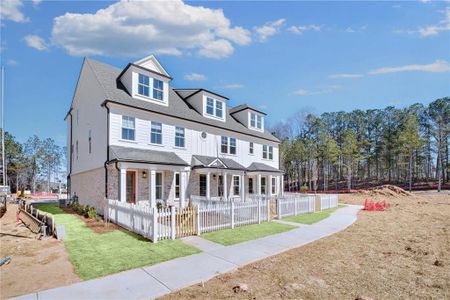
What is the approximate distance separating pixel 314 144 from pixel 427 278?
46.5 m

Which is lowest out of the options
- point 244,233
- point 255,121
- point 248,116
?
A: point 244,233

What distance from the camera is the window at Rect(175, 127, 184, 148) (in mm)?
17766

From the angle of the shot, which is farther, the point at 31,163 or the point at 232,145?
the point at 31,163

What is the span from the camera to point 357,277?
5.88m

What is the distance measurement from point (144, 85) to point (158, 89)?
3.50ft

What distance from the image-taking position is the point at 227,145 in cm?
2178


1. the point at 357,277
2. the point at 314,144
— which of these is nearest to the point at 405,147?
the point at 314,144

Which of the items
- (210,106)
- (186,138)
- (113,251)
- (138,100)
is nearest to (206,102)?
(210,106)

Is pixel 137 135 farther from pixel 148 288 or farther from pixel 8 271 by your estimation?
pixel 148 288

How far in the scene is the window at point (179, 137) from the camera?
17766 millimetres

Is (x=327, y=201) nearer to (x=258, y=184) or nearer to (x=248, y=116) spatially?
(x=258, y=184)

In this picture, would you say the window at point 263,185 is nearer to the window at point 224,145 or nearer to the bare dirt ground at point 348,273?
the window at point 224,145

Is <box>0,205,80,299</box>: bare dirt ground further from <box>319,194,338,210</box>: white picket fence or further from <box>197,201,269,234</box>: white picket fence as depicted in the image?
<box>319,194,338,210</box>: white picket fence

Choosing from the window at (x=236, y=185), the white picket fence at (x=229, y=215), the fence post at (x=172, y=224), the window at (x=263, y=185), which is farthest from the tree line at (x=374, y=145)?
the fence post at (x=172, y=224)
